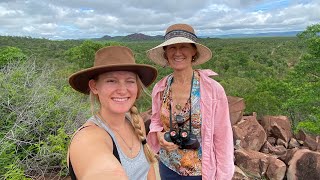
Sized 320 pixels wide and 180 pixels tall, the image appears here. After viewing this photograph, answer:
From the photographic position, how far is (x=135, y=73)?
50.2 inches

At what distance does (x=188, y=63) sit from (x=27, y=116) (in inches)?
82.2

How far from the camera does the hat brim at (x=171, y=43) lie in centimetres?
194

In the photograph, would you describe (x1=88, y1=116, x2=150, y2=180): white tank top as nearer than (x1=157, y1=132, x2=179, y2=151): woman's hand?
Yes

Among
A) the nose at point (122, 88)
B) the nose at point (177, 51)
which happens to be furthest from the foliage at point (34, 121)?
the nose at point (122, 88)

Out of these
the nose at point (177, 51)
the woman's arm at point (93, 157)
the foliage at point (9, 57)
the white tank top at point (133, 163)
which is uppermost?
the nose at point (177, 51)

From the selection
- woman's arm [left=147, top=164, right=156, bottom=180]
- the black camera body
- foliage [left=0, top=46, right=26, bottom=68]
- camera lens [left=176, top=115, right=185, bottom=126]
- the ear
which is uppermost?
the ear

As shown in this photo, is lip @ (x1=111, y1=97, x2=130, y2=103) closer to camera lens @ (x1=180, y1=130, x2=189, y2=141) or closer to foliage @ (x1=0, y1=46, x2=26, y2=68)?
camera lens @ (x1=180, y1=130, x2=189, y2=141)

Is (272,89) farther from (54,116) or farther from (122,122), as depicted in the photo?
(122,122)

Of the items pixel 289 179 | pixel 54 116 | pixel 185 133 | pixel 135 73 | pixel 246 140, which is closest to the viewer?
pixel 135 73

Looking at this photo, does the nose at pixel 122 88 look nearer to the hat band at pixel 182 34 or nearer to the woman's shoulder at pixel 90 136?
the woman's shoulder at pixel 90 136

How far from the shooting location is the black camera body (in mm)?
1896

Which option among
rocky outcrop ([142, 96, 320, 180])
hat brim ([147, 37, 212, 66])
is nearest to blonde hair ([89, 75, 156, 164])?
hat brim ([147, 37, 212, 66])

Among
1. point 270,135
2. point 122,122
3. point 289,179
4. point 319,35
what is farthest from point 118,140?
point 319,35

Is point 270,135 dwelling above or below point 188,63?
below
